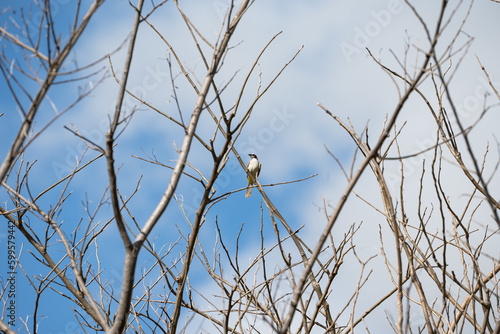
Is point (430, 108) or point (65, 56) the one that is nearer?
point (65, 56)

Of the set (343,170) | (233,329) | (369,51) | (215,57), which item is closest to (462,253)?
(343,170)

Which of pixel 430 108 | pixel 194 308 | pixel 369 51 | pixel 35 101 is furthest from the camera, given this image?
pixel 194 308

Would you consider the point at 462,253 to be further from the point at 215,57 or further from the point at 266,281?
the point at 215,57

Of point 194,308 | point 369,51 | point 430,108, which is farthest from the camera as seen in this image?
point 194,308

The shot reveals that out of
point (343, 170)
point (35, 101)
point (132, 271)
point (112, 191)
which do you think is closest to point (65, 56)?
point (35, 101)

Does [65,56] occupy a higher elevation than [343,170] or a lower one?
higher

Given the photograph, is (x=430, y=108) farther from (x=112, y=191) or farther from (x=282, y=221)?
(x=112, y=191)

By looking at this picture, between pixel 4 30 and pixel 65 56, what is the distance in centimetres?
37

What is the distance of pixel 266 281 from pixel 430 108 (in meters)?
1.36

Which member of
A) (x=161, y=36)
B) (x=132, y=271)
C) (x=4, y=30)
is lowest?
(x=132, y=271)

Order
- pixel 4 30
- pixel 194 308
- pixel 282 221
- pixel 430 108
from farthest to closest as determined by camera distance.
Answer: pixel 194 308
pixel 282 221
pixel 430 108
pixel 4 30

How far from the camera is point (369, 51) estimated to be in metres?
2.86

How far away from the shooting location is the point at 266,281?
288 cm

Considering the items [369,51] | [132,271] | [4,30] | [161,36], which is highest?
[161,36]
